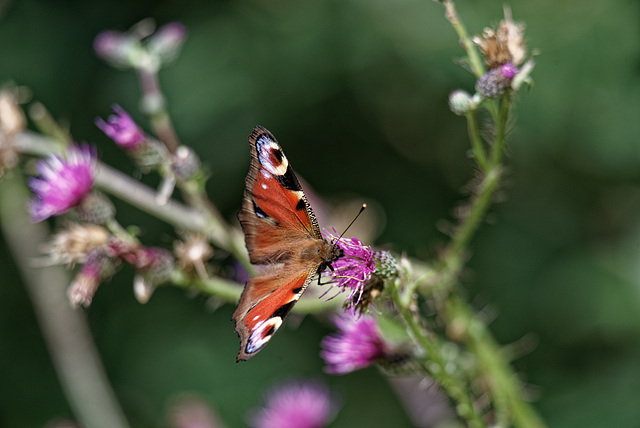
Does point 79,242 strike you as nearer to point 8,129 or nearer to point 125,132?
point 125,132

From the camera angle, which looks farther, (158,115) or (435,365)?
(158,115)

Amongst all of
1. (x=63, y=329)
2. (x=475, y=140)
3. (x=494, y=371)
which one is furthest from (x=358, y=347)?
(x=63, y=329)

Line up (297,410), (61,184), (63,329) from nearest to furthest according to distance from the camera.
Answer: (61,184)
(297,410)
(63,329)

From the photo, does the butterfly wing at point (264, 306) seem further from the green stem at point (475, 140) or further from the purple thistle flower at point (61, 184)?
the purple thistle flower at point (61, 184)

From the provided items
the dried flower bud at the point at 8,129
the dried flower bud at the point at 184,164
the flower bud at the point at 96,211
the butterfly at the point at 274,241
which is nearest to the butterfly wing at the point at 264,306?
the butterfly at the point at 274,241

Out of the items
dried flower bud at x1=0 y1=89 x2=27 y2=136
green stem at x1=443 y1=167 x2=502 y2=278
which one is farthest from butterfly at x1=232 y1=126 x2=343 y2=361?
dried flower bud at x1=0 y1=89 x2=27 y2=136

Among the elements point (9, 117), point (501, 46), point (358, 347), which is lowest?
point (9, 117)

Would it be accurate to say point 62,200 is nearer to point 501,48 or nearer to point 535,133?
point 501,48

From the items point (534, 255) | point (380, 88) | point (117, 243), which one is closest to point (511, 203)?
point (534, 255)
